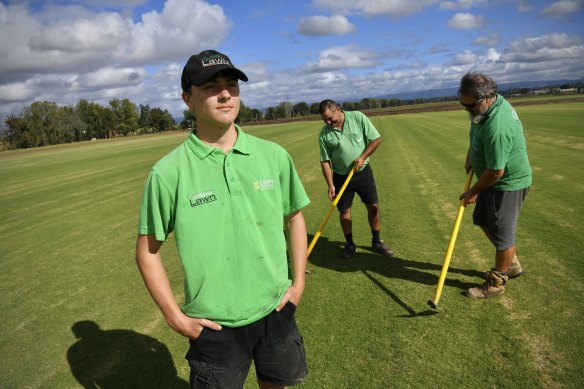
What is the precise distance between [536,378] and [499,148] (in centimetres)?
210

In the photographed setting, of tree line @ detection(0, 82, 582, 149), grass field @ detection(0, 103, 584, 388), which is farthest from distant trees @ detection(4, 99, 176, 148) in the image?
grass field @ detection(0, 103, 584, 388)

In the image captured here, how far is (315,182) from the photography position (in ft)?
40.9

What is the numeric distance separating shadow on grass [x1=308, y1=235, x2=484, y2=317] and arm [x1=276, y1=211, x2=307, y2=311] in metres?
2.42

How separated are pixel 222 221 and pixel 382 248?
4.44 metres

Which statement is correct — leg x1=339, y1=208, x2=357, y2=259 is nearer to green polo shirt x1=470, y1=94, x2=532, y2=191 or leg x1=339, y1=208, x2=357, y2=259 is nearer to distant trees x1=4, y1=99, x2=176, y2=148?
green polo shirt x1=470, y1=94, x2=532, y2=191

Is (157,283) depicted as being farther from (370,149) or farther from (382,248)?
(382,248)

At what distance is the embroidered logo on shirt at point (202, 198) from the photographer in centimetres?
186

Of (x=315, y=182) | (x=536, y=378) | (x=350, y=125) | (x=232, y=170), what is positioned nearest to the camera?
(x=232, y=170)

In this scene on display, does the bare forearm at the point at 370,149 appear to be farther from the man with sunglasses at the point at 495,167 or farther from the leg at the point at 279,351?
the leg at the point at 279,351

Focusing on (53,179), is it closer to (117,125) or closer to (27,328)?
(27,328)

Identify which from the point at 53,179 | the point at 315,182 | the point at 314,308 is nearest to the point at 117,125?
the point at 53,179

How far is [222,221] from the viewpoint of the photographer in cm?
191

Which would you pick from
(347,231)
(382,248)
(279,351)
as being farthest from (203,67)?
(382,248)

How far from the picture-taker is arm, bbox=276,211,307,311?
7.32 feet
